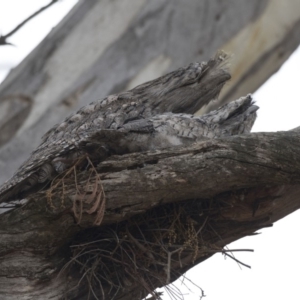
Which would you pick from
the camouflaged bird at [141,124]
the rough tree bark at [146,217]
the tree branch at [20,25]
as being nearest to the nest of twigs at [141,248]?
the rough tree bark at [146,217]

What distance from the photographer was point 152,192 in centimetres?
247

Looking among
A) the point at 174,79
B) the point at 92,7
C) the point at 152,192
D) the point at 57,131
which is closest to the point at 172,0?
the point at 92,7

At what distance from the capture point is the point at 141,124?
2777mm

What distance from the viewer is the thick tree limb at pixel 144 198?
2.45 meters

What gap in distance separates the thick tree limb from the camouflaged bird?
15cm

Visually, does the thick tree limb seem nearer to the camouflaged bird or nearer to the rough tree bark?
the rough tree bark

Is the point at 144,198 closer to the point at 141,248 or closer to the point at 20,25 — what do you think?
the point at 141,248

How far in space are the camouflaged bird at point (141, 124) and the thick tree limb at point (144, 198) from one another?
0.48 ft

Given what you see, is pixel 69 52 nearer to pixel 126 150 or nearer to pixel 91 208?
pixel 126 150

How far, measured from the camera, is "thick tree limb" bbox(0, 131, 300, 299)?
2.45m

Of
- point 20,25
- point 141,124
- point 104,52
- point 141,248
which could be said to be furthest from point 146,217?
point 104,52

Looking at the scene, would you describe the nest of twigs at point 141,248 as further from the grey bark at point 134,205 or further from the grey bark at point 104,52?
the grey bark at point 104,52

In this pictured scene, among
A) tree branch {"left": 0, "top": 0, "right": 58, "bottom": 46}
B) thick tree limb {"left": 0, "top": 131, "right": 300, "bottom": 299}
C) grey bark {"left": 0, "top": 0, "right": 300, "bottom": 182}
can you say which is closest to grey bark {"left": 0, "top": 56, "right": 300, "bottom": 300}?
thick tree limb {"left": 0, "top": 131, "right": 300, "bottom": 299}

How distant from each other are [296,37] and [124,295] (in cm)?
236
